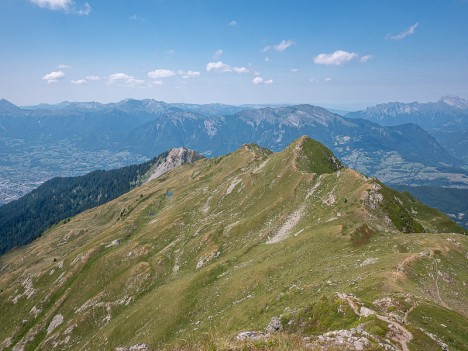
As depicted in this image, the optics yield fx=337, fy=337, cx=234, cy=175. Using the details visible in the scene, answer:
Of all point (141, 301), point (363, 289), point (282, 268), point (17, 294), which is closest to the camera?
point (363, 289)

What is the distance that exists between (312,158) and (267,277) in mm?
85070

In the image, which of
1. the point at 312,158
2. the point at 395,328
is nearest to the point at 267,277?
the point at 395,328

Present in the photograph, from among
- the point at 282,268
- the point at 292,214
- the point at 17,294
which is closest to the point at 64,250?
the point at 17,294

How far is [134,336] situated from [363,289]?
59496 mm

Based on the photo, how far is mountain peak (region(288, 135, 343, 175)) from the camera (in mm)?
144125

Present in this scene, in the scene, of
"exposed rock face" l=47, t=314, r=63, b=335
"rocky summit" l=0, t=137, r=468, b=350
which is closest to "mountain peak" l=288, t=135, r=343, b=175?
"rocky summit" l=0, t=137, r=468, b=350

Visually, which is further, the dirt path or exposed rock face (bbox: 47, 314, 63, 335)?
exposed rock face (bbox: 47, 314, 63, 335)

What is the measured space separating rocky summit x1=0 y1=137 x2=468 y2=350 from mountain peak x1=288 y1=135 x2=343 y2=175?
72cm

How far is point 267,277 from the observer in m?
78.3

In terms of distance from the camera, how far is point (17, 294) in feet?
453

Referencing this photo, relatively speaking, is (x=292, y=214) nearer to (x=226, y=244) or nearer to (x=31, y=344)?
(x=226, y=244)

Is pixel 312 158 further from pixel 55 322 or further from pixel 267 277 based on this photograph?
pixel 55 322

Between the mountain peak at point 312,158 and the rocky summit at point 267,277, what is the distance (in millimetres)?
724

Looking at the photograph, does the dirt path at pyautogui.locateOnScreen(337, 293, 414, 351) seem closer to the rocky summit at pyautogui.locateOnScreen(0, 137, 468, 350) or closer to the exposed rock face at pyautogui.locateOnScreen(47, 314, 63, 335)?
the rocky summit at pyautogui.locateOnScreen(0, 137, 468, 350)
